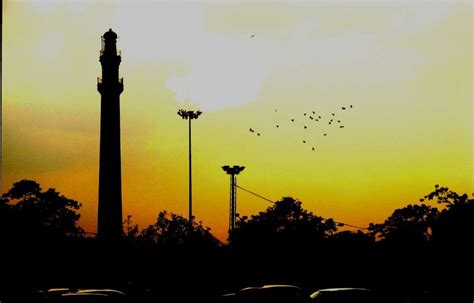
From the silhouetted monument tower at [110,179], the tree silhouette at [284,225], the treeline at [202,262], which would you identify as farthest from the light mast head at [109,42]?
the tree silhouette at [284,225]

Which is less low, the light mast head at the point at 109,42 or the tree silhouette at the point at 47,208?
the light mast head at the point at 109,42

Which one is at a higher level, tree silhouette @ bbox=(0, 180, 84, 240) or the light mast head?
the light mast head

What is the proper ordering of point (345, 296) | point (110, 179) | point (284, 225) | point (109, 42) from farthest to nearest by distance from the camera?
1. point (284, 225)
2. point (109, 42)
3. point (110, 179)
4. point (345, 296)

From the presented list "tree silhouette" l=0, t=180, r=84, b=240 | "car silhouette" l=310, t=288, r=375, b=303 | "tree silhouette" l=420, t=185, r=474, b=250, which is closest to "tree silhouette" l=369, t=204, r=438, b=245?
"tree silhouette" l=420, t=185, r=474, b=250

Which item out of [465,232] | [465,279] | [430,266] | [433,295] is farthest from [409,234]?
[433,295]

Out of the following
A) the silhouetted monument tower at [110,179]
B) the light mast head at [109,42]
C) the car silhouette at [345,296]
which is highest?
the light mast head at [109,42]

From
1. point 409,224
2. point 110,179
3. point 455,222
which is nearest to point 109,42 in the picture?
point 110,179

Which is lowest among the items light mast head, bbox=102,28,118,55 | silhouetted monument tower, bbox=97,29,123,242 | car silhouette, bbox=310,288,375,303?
car silhouette, bbox=310,288,375,303

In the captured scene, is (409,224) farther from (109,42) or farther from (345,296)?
(345,296)

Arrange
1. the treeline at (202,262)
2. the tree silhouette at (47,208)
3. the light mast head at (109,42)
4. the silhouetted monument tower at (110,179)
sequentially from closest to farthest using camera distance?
1. the treeline at (202,262)
2. the silhouetted monument tower at (110,179)
3. the light mast head at (109,42)
4. the tree silhouette at (47,208)

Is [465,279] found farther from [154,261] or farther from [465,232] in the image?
[154,261]

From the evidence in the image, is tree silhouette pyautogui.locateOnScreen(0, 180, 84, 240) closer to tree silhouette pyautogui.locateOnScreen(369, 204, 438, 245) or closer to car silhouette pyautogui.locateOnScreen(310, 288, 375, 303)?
tree silhouette pyautogui.locateOnScreen(369, 204, 438, 245)

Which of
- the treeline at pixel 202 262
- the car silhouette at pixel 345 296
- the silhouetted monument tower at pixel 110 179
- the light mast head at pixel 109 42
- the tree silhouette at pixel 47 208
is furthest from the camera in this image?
the tree silhouette at pixel 47 208

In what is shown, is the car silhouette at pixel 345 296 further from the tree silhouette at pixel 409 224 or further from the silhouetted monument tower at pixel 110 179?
the tree silhouette at pixel 409 224
